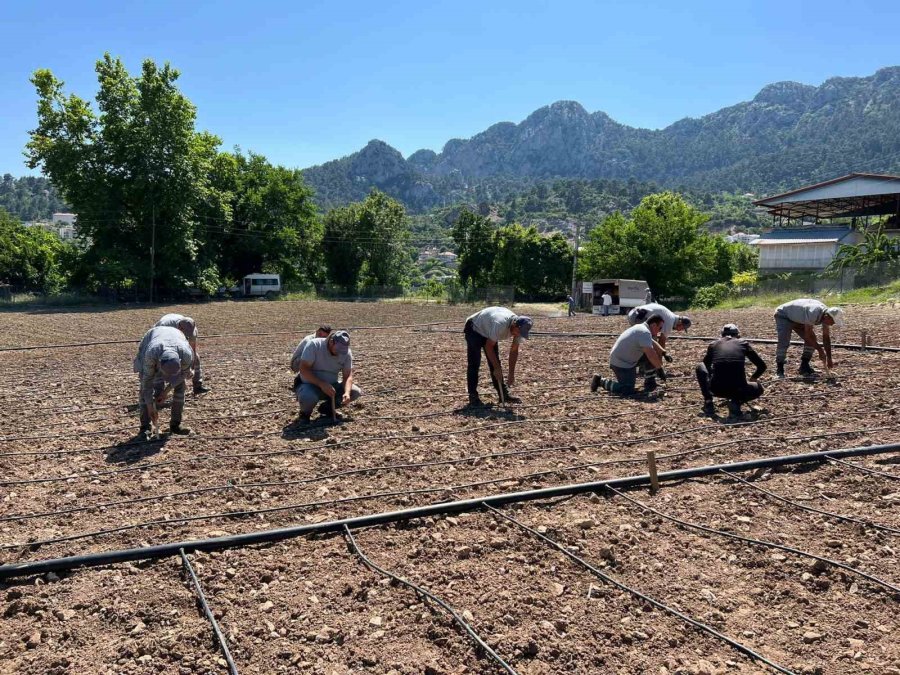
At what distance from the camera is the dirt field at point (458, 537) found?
286 cm

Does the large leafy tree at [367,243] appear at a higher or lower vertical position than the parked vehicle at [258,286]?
higher

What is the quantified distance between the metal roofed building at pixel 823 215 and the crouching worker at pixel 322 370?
39.3m

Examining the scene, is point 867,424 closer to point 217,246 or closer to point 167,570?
point 167,570

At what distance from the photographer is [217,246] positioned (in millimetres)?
42719

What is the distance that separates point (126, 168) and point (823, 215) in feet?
150

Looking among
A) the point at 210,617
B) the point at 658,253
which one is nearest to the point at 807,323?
the point at 210,617

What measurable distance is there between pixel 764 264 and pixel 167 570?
Result: 4453 cm

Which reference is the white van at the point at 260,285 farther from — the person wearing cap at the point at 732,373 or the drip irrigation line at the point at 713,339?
the person wearing cap at the point at 732,373

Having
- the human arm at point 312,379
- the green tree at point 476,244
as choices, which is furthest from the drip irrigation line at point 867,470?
the green tree at point 476,244

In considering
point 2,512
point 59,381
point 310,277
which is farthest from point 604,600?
point 310,277

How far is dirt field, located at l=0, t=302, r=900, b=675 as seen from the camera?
2.86m

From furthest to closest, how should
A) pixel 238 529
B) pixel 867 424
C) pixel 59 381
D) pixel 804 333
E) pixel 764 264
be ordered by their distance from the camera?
1. pixel 764 264
2. pixel 59 381
3. pixel 804 333
4. pixel 867 424
5. pixel 238 529

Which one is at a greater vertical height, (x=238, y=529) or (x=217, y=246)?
(x=217, y=246)

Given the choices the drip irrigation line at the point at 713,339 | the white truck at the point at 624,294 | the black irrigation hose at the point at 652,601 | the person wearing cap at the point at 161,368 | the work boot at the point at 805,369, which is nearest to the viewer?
the black irrigation hose at the point at 652,601
